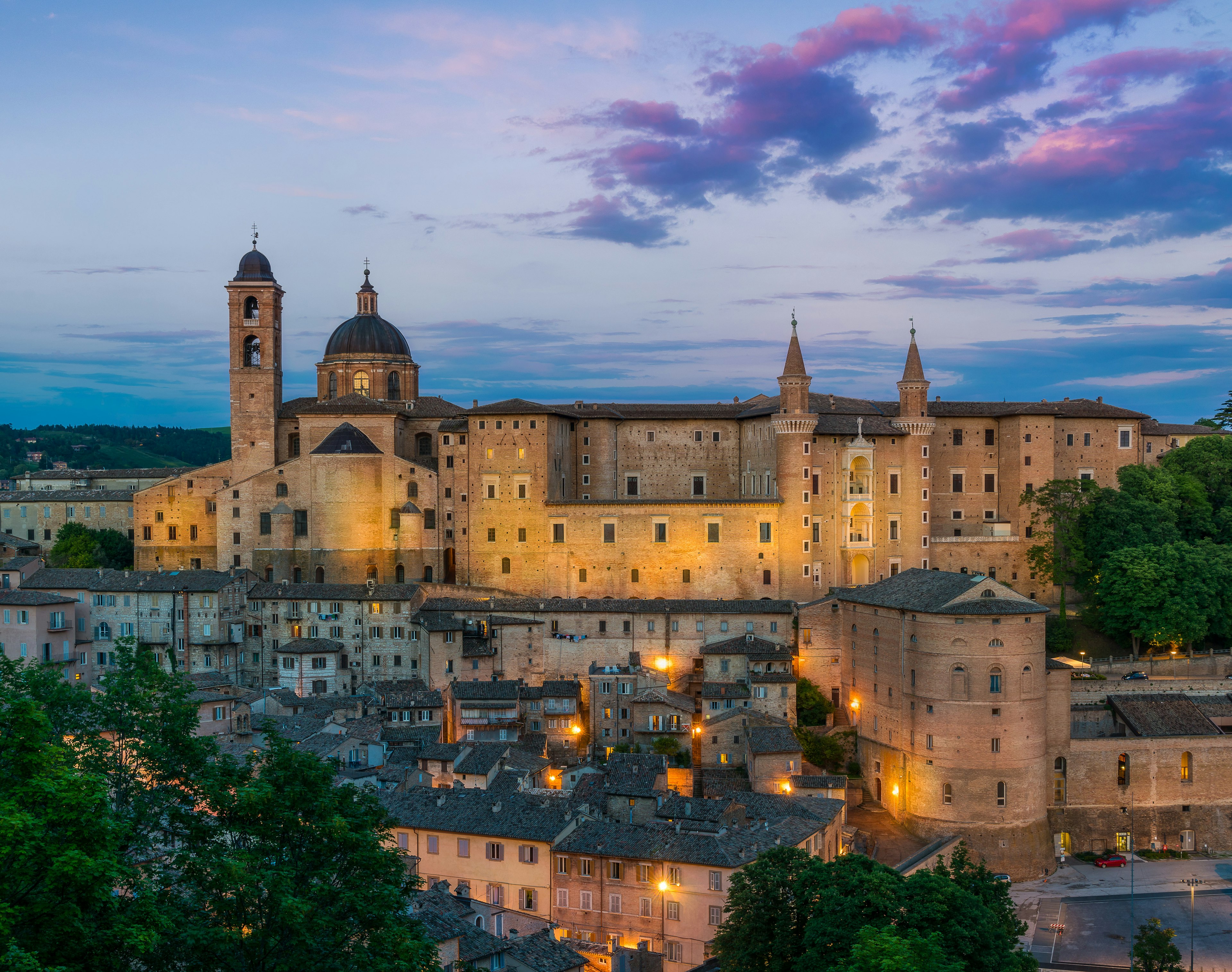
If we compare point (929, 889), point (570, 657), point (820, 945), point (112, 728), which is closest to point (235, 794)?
point (112, 728)

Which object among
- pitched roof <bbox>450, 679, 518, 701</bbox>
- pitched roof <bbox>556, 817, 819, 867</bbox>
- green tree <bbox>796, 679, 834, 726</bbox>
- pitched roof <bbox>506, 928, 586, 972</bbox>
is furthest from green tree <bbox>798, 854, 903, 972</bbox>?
green tree <bbox>796, 679, 834, 726</bbox>

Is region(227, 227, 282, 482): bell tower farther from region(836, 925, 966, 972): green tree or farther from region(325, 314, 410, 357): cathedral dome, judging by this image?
region(836, 925, 966, 972): green tree

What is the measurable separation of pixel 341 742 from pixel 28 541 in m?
41.6

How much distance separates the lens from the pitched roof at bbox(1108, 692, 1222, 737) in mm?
46375

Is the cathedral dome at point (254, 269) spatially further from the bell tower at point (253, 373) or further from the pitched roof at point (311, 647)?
the pitched roof at point (311, 647)

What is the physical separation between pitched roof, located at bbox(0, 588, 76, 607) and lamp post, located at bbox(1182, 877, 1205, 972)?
43207mm

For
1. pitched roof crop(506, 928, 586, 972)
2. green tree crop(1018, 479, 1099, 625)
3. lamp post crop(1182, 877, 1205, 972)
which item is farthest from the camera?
green tree crop(1018, 479, 1099, 625)

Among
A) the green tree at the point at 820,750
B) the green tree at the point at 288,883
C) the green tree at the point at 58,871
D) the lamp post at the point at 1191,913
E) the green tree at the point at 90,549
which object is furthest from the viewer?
the green tree at the point at 90,549

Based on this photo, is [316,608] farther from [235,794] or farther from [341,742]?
[235,794]

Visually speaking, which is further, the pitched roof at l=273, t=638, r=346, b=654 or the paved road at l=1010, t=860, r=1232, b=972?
the pitched roof at l=273, t=638, r=346, b=654

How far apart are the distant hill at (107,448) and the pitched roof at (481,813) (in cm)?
9129

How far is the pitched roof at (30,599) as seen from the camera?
47125 millimetres

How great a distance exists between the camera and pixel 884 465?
2352 inches

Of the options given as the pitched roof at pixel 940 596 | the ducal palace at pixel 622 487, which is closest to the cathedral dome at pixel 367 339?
the ducal palace at pixel 622 487
